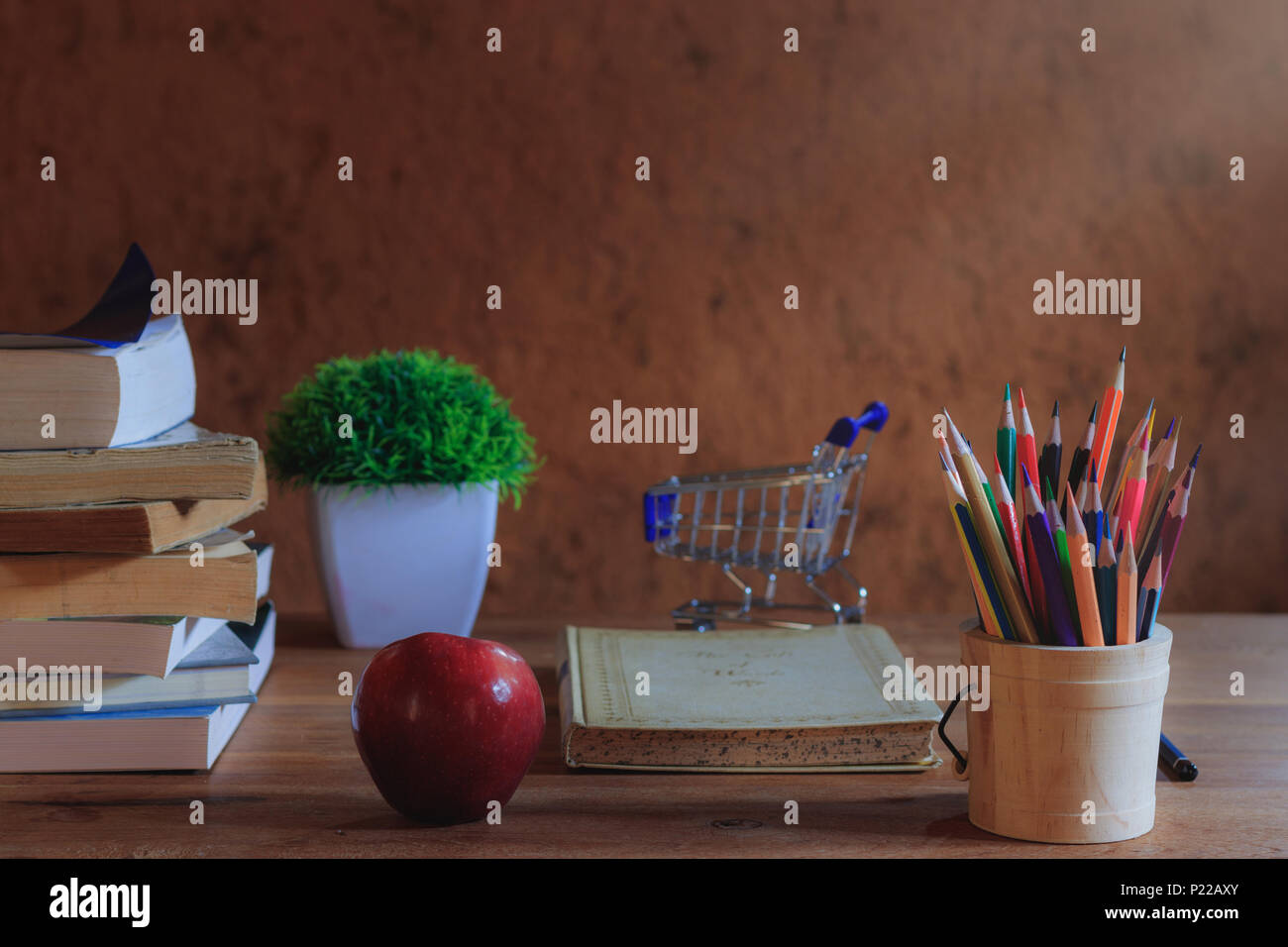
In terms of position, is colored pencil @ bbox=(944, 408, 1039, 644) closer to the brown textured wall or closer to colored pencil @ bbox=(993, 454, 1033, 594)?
colored pencil @ bbox=(993, 454, 1033, 594)

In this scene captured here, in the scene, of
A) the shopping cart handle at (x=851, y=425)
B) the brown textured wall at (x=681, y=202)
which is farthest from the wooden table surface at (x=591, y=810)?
the brown textured wall at (x=681, y=202)

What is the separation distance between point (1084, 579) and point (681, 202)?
125cm

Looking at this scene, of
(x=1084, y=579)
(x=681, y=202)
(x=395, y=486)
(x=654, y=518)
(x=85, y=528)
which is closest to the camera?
(x=1084, y=579)

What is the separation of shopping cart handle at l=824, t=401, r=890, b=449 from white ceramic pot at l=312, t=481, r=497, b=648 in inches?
15.7

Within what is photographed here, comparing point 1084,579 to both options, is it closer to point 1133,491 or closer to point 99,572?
point 1133,491

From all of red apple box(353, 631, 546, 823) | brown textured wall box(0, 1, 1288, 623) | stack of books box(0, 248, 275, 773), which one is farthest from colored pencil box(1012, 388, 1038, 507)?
brown textured wall box(0, 1, 1288, 623)

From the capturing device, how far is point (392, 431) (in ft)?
3.45

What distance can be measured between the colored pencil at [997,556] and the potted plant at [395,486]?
541 millimetres

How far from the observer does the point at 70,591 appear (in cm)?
72

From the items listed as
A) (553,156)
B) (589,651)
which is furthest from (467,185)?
(589,651)

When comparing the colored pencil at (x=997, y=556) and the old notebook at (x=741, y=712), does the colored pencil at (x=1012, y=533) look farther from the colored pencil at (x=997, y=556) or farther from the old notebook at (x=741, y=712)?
the old notebook at (x=741, y=712)

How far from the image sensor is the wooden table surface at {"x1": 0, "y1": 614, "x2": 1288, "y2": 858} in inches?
24.2

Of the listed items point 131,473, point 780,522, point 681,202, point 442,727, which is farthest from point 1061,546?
point 681,202
